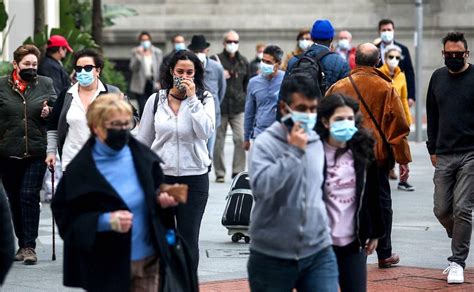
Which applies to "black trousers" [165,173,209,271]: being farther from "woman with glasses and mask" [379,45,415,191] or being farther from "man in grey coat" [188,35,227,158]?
"man in grey coat" [188,35,227,158]

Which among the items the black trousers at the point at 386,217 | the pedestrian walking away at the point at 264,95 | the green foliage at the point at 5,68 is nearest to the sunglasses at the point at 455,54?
the black trousers at the point at 386,217

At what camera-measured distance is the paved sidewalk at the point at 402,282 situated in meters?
10.0

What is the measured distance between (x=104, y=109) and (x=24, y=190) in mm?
5109

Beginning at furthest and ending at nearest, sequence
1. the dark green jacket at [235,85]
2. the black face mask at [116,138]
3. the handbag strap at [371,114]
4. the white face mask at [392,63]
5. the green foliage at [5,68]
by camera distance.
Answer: the dark green jacket at [235,85], the white face mask at [392,63], the green foliage at [5,68], the handbag strap at [371,114], the black face mask at [116,138]

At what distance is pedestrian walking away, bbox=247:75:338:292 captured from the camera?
6578 mm

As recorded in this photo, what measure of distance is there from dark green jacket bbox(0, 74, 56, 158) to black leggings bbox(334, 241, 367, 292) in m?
4.90

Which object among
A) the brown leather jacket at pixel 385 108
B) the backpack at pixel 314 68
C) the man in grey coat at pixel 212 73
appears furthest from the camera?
the man in grey coat at pixel 212 73

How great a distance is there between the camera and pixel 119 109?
6.62 m

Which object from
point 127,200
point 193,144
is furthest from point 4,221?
point 193,144

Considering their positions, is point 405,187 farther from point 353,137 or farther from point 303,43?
point 353,137

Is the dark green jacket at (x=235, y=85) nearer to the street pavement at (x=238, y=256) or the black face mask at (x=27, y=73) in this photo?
the street pavement at (x=238, y=256)

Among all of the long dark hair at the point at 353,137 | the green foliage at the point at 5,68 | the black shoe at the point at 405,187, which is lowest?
the black shoe at the point at 405,187

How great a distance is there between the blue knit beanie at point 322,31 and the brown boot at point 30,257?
125 inches

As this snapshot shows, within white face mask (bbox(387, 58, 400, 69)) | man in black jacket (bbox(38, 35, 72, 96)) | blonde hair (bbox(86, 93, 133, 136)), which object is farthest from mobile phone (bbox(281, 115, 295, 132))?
white face mask (bbox(387, 58, 400, 69))
